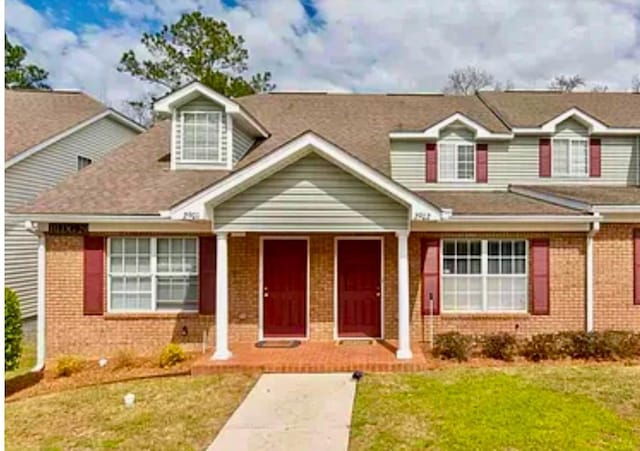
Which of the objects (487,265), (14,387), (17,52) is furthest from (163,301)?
(17,52)

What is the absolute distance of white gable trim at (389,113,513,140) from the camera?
1487 cm

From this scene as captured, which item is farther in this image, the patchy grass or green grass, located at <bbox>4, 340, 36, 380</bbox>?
green grass, located at <bbox>4, 340, 36, 380</bbox>

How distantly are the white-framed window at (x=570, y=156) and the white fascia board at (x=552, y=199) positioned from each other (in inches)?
64.5

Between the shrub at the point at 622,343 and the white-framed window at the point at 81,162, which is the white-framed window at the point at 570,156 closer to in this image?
the shrub at the point at 622,343

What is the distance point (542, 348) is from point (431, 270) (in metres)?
2.75

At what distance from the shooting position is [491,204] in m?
12.6

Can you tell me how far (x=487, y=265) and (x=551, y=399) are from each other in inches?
172

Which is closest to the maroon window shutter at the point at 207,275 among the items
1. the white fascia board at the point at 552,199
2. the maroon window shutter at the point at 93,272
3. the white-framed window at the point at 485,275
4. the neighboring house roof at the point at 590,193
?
the maroon window shutter at the point at 93,272

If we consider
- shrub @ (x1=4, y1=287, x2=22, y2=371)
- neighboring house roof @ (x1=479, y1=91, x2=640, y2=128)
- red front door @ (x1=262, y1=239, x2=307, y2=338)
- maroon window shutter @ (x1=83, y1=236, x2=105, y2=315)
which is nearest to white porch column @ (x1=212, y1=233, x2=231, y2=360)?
red front door @ (x1=262, y1=239, x2=307, y2=338)

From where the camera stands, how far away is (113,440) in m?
6.71

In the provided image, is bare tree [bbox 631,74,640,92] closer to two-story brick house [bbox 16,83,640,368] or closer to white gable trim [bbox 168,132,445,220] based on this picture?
two-story brick house [bbox 16,83,640,368]

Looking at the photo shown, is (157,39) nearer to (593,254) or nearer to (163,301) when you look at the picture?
(163,301)

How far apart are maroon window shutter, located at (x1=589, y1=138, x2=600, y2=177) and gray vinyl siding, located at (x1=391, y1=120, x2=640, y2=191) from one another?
150 millimetres

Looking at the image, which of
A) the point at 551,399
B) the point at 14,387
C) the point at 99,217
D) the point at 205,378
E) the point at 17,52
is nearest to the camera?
the point at 551,399
